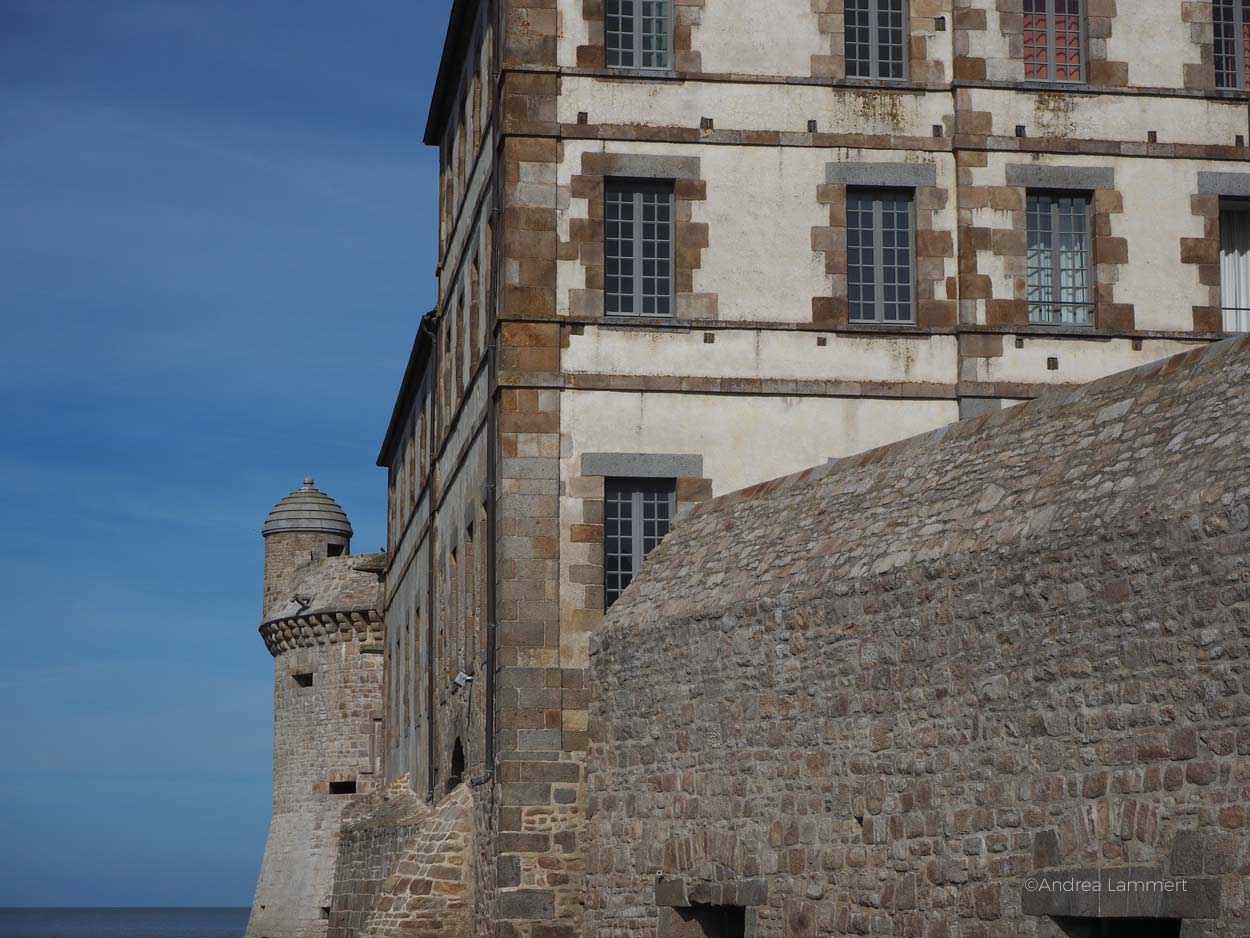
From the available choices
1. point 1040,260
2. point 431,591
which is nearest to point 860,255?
point 1040,260

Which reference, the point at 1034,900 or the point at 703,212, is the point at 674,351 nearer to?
the point at 703,212

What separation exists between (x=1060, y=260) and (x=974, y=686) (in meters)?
10.5

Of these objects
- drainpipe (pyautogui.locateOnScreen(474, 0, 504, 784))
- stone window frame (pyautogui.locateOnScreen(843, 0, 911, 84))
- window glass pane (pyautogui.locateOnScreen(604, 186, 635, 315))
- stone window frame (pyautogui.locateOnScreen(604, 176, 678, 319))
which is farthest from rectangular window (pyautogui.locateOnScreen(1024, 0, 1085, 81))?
drainpipe (pyautogui.locateOnScreen(474, 0, 504, 784))

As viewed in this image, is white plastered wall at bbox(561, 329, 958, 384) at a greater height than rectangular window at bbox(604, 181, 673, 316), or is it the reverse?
rectangular window at bbox(604, 181, 673, 316)

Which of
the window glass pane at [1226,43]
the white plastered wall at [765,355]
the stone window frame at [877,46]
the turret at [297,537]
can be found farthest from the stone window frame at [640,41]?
the turret at [297,537]

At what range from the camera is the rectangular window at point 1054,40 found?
22.4 metres

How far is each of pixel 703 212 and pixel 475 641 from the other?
5607 mm

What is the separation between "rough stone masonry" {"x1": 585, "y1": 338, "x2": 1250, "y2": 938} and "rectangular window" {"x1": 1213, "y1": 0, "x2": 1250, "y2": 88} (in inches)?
355

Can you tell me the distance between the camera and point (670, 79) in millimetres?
21875

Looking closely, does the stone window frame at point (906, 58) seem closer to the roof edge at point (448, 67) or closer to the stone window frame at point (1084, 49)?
the stone window frame at point (1084, 49)

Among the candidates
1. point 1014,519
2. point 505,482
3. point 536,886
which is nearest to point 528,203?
point 505,482

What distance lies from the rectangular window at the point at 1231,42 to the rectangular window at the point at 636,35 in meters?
6.21

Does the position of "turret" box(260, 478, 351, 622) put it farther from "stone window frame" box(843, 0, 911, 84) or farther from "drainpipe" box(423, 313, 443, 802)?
"stone window frame" box(843, 0, 911, 84)

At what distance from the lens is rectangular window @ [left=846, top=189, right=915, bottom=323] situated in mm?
21875
